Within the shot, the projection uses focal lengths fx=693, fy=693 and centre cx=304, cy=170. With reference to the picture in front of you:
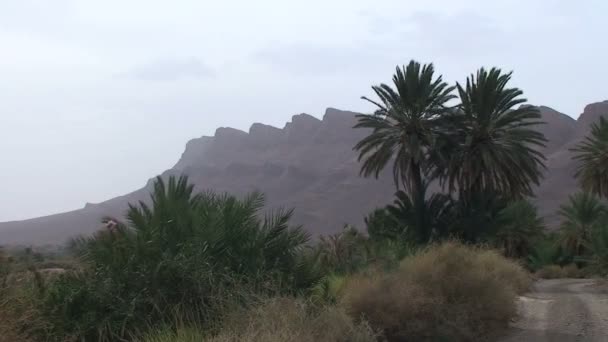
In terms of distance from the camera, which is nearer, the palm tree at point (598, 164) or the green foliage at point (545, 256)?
the palm tree at point (598, 164)

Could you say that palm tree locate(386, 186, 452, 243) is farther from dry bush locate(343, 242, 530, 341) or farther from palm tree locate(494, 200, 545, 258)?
palm tree locate(494, 200, 545, 258)

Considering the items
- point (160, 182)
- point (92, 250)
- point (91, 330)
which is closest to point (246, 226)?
point (160, 182)

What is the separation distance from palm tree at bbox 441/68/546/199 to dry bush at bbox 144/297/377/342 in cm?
2513

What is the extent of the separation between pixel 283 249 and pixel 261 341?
4094mm

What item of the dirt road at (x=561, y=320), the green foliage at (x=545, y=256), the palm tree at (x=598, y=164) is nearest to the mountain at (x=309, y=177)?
the green foliage at (x=545, y=256)

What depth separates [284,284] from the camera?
1177 centimetres

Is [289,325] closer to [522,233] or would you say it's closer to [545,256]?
[522,233]

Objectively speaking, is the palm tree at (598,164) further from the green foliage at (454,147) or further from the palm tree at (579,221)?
the palm tree at (579,221)

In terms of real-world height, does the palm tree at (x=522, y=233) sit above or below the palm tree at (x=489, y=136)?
below

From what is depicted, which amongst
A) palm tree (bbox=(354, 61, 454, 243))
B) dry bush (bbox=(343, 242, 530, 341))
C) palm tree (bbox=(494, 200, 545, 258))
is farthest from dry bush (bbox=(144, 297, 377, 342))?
palm tree (bbox=(494, 200, 545, 258))

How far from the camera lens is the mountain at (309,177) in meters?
122

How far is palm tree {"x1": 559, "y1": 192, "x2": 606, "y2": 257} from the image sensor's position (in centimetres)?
5981

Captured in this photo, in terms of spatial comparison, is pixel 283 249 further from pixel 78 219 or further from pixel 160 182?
pixel 78 219

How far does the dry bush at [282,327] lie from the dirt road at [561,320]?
6.06m
